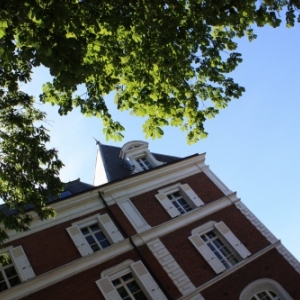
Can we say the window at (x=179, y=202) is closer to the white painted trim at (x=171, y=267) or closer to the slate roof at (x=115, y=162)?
the white painted trim at (x=171, y=267)

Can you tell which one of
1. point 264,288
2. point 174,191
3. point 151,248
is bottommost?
point 264,288

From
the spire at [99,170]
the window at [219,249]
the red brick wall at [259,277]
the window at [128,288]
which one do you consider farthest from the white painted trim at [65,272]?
the spire at [99,170]

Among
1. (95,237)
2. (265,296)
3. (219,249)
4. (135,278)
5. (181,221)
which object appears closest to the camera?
(135,278)

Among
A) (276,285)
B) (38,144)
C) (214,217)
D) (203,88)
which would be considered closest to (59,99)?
(38,144)

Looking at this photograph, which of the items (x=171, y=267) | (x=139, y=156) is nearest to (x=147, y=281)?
(x=171, y=267)

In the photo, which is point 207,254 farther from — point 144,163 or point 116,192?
point 144,163

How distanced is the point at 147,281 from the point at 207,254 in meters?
3.29

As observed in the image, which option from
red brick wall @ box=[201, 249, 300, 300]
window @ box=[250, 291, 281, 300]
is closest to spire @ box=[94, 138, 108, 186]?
red brick wall @ box=[201, 249, 300, 300]

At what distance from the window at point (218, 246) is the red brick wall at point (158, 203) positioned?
1679mm

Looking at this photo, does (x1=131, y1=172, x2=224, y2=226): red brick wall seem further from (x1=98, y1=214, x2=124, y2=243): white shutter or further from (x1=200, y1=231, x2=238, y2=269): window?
(x1=200, y1=231, x2=238, y2=269): window

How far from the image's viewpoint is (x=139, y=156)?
20078 millimetres

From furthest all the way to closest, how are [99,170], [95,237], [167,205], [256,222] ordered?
[99,170] → [256,222] → [167,205] → [95,237]

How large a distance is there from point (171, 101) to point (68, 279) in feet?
28.1

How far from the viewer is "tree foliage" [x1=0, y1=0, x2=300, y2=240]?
904 cm
